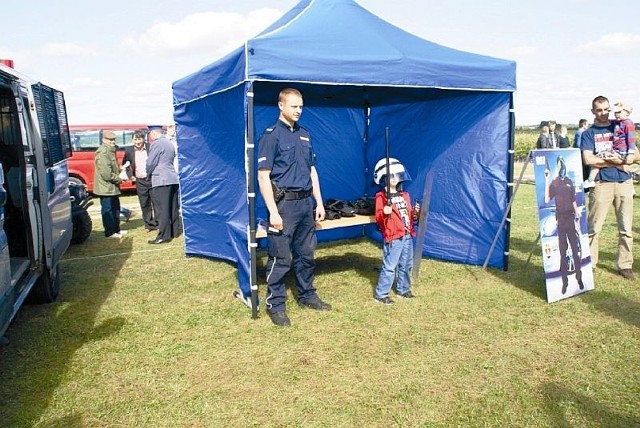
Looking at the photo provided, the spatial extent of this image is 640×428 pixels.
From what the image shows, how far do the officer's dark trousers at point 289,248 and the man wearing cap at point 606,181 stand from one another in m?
3.34

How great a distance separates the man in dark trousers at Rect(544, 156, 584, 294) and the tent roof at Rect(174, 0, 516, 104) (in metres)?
1.26

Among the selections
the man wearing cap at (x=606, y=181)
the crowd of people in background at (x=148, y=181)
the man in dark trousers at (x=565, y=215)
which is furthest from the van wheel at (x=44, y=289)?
the man wearing cap at (x=606, y=181)

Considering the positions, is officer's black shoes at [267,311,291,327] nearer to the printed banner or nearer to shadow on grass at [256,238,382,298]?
shadow on grass at [256,238,382,298]

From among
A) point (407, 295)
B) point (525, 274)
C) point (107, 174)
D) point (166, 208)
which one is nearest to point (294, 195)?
point (407, 295)

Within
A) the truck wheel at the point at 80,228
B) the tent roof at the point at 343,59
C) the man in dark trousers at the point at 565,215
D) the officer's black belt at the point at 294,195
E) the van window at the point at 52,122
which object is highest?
the tent roof at the point at 343,59

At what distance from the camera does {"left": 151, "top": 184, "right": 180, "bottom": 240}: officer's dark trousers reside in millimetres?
7801

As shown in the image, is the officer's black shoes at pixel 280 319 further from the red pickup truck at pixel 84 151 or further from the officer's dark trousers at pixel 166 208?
the red pickup truck at pixel 84 151

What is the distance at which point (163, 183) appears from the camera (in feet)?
25.1

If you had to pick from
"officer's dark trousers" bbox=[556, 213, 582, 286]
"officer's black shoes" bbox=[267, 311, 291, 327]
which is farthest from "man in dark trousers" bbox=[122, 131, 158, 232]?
"officer's dark trousers" bbox=[556, 213, 582, 286]

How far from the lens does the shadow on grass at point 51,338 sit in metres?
3.16

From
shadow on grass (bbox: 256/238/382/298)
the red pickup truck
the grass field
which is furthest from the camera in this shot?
the red pickup truck

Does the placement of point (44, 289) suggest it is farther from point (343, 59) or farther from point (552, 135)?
point (552, 135)

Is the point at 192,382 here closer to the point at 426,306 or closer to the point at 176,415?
the point at 176,415

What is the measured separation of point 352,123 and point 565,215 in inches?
141
